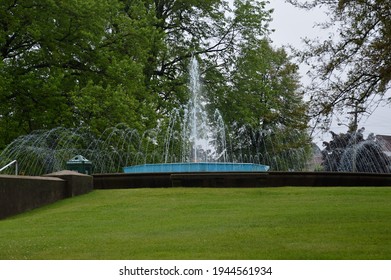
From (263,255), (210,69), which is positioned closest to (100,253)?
(263,255)

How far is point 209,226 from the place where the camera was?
1149 cm

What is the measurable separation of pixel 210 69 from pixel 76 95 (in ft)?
38.4

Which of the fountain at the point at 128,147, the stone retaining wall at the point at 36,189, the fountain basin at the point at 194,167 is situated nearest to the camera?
the stone retaining wall at the point at 36,189

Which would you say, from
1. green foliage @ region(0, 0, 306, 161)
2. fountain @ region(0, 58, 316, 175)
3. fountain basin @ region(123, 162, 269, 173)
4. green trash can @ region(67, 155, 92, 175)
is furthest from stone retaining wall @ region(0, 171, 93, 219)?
green foliage @ region(0, 0, 306, 161)

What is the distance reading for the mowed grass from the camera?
9.16 m

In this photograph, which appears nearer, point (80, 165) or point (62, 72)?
point (80, 165)

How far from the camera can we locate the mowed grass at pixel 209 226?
9.16m

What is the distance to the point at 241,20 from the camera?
38.9 meters

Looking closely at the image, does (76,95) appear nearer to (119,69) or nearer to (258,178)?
(119,69)

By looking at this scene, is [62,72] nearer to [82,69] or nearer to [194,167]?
[82,69]

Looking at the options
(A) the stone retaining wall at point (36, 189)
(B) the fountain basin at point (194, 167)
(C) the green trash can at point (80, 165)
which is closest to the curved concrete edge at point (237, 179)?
(A) the stone retaining wall at point (36, 189)

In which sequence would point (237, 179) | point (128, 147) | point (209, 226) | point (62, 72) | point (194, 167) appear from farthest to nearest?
point (128, 147), point (62, 72), point (194, 167), point (237, 179), point (209, 226)

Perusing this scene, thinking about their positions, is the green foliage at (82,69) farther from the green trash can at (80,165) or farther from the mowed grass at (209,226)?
the mowed grass at (209,226)

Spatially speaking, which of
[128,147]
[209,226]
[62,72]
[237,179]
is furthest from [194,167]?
[62,72]
